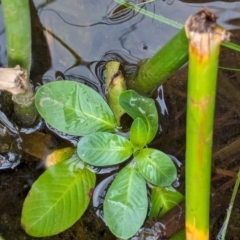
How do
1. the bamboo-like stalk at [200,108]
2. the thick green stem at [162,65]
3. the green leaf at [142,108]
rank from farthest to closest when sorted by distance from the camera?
the green leaf at [142,108] < the thick green stem at [162,65] < the bamboo-like stalk at [200,108]

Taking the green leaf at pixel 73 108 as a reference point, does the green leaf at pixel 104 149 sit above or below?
below

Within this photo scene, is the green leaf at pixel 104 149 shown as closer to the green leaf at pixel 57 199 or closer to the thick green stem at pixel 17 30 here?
the green leaf at pixel 57 199

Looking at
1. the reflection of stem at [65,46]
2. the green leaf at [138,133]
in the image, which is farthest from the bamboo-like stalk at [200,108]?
the reflection of stem at [65,46]

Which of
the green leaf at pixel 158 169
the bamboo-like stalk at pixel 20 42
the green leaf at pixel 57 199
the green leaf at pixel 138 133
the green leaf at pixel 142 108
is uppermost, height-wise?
the bamboo-like stalk at pixel 20 42

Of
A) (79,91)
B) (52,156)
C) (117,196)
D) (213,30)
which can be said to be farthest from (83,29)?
(213,30)

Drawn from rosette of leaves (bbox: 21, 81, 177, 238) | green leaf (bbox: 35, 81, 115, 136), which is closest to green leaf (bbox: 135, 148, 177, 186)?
rosette of leaves (bbox: 21, 81, 177, 238)

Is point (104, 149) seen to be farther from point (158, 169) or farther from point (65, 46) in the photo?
point (65, 46)

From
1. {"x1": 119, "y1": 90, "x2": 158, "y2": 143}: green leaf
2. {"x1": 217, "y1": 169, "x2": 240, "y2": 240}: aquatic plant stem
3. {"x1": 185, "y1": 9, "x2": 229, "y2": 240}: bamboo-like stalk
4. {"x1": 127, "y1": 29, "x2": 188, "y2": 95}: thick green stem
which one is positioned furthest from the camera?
{"x1": 217, "y1": 169, "x2": 240, "y2": 240}: aquatic plant stem

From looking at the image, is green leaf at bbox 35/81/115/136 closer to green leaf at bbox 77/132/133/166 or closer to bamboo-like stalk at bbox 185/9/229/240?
green leaf at bbox 77/132/133/166
